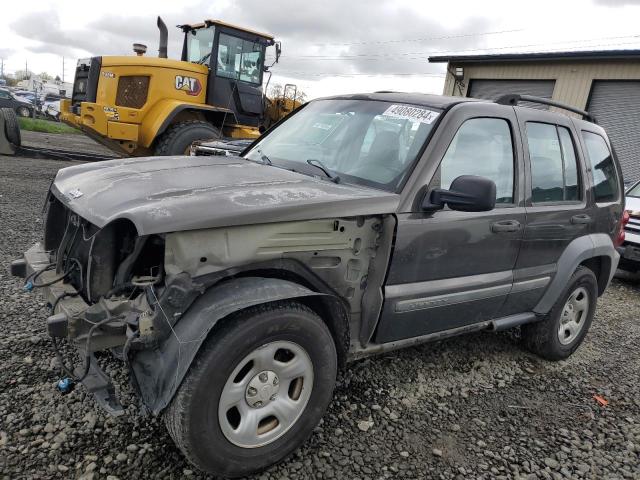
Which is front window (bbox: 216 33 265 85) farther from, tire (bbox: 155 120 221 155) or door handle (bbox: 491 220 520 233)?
door handle (bbox: 491 220 520 233)

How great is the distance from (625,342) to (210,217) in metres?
4.43

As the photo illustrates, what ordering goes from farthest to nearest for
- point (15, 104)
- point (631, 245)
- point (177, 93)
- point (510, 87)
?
point (15, 104) → point (510, 87) → point (177, 93) → point (631, 245)

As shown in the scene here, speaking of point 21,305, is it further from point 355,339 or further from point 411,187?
point 411,187

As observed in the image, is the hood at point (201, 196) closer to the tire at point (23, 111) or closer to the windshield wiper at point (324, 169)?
the windshield wiper at point (324, 169)

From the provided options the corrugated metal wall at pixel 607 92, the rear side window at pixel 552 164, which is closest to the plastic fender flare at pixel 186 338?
the rear side window at pixel 552 164

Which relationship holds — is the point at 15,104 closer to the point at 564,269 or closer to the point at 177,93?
the point at 177,93

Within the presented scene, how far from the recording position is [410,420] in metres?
3.05

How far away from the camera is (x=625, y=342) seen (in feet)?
15.7

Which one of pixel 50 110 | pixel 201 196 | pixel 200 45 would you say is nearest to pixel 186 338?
pixel 201 196

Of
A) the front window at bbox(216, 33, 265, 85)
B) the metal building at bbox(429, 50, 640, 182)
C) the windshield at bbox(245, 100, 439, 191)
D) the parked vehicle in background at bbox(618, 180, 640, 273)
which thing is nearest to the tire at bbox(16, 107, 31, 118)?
the front window at bbox(216, 33, 265, 85)

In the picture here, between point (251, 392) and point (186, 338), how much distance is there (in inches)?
17.9

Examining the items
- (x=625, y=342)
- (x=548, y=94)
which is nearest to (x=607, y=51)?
(x=548, y=94)

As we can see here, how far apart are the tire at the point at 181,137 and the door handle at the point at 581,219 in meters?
7.40

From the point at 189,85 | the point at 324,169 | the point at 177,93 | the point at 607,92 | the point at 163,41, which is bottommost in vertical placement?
the point at 324,169
